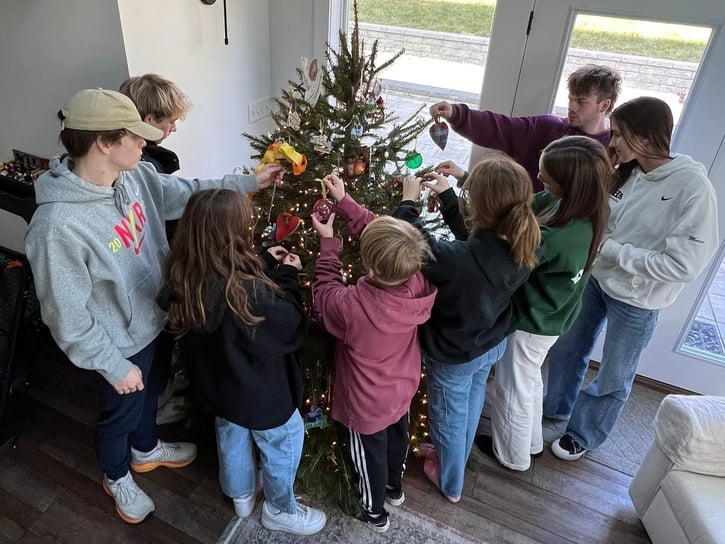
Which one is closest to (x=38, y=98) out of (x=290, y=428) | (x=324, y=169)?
(x=324, y=169)

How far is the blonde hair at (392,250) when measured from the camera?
1283 millimetres

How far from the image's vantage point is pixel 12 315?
87.4 inches

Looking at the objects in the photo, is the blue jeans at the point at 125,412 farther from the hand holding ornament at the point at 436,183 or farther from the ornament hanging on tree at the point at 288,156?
the hand holding ornament at the point at 436,183

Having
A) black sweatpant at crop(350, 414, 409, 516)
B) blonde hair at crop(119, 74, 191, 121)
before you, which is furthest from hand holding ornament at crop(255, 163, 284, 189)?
black sweatpant at crop(350, 414, 409, 516)

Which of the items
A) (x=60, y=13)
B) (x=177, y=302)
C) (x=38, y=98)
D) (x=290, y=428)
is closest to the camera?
(x=177, y=302)

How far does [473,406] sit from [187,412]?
1.18 m

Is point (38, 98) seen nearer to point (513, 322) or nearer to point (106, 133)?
point (106, 133)

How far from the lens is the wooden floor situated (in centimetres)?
184

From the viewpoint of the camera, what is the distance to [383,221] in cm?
132

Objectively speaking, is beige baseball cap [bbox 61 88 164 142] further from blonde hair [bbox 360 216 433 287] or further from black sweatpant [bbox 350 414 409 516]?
black sweatpant [bbox 350 414 409 516]

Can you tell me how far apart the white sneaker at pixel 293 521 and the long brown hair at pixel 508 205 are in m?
1.18

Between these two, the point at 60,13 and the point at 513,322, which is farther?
the point at 60,13

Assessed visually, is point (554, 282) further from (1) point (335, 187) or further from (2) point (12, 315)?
(2) point (12, 315)

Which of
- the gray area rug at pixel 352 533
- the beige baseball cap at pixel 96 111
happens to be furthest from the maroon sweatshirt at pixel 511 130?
the gray area rug at pixel 352 533
